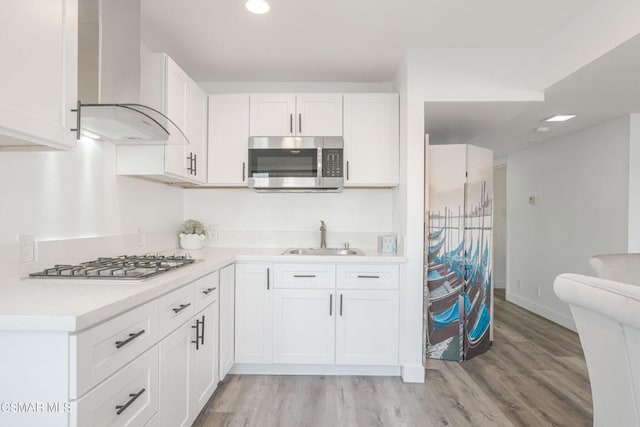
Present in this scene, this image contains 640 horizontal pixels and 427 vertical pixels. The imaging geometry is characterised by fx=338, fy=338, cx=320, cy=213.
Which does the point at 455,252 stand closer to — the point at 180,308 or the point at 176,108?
the point at 180,308

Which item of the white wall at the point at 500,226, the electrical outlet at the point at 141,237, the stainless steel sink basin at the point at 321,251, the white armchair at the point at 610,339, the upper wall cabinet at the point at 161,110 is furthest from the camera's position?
the white wall at the point at 500,226

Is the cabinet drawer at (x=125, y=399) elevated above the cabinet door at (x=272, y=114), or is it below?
below

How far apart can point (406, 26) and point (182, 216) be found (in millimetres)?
2396

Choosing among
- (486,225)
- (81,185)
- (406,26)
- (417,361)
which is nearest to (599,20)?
(406,26)

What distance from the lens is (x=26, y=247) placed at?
1490 mm

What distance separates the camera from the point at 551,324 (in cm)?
378

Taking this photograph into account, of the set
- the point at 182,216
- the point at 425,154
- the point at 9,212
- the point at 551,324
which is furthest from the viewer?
the point at 551,324

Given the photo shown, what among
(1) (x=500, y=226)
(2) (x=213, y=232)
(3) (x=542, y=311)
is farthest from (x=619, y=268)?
(1) (x=500, y=226)

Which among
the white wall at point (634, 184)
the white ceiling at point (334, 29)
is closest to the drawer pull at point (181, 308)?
the white ceiling at point (334, 29)

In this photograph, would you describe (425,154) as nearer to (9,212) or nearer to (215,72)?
(215,72)

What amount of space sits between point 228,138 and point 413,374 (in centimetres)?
233

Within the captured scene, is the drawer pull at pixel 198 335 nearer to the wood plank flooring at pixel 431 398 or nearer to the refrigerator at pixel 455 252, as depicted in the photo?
the wood plank flooring at pixel 431 398

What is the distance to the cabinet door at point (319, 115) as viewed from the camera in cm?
277

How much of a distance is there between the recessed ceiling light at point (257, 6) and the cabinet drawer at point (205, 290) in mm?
1595
